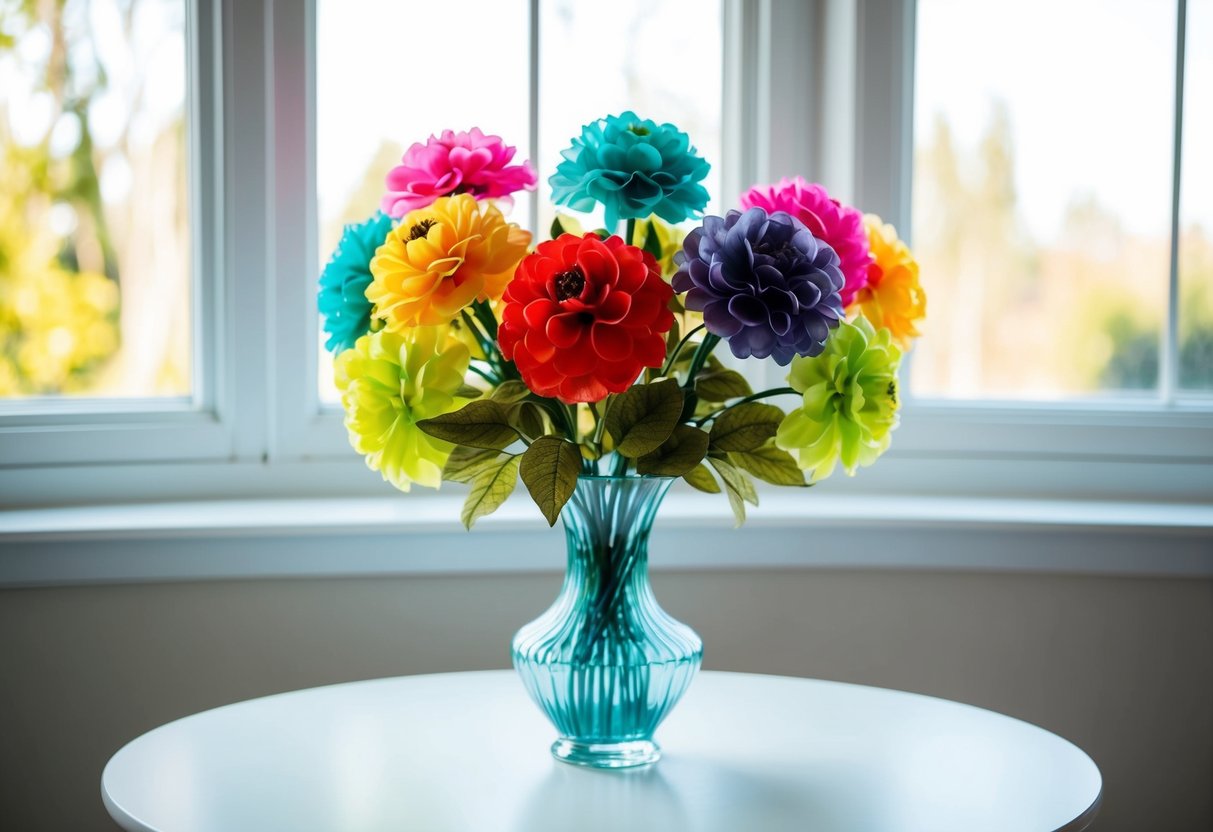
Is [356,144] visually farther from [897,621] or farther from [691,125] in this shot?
[897,621]

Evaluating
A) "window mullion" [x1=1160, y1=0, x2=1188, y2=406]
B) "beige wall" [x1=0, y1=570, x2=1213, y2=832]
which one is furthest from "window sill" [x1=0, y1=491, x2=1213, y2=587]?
"window mullion" [x1=1160, y1=0, x2=1188, y2=406]

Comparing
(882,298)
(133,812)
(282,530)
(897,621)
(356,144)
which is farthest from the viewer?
(356,144)

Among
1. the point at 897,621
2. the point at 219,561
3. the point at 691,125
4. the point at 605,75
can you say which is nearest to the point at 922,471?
the point at 897,621

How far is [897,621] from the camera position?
1.51 meters

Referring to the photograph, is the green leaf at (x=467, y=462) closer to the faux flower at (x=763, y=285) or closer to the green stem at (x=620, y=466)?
the green stem at (x=620, y=466)

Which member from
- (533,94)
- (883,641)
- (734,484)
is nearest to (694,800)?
(734,484)

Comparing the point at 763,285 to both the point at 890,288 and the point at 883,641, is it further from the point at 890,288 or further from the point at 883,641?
the point at 883,641

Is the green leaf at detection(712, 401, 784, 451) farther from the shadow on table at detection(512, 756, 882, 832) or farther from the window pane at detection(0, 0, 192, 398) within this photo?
the window pane at detection(0, 0, 192, 398)

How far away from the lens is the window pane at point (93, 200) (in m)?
1.53

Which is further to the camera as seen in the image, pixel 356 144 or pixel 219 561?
pixel 356 144

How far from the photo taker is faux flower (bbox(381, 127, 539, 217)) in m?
0.91

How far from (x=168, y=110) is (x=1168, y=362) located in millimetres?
1460

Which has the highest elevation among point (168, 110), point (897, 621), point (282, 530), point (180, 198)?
point (168, 110)

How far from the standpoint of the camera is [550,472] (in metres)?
0.80
